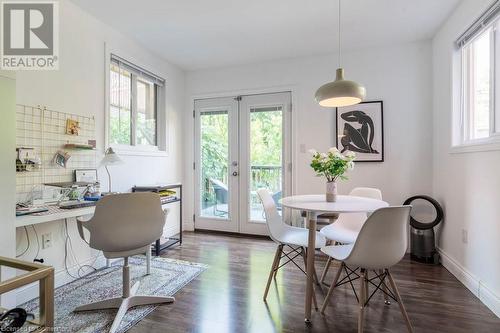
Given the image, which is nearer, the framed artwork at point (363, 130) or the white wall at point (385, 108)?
the white wall at point (385, 108)

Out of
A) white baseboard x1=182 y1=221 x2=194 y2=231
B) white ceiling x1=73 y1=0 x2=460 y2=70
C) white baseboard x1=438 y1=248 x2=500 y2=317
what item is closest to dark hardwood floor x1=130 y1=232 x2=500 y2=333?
white baseboard x1=438 y1=248 x2=500 y2=317

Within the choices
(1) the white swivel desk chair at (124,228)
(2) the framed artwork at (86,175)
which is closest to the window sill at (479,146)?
(1) the white swivel desk chair at (124,228)

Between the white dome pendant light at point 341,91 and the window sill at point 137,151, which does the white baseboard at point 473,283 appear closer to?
the white dome pendant light at point 341,91

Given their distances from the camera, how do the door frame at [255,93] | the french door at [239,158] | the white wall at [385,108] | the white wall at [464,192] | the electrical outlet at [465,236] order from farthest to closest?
the french door at [239,158]
the door frame at [255,93]
the white wall at [385,108]
the electrical outlet at [465,236]
the white wall at [464,192]

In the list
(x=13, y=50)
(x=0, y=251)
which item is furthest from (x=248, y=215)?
(x=13, y=50)

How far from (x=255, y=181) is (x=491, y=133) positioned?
263 centimetres

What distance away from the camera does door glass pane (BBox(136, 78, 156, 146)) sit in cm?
345

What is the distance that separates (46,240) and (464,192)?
12.2 feet

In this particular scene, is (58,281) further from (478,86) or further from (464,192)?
(478,86)

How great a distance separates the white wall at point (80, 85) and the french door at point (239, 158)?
90 centimetres

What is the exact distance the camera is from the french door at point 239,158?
12.4ft

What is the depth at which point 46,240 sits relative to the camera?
2.24 metres

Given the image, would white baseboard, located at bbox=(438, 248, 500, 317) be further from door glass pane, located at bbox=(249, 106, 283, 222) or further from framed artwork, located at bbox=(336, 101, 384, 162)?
door glass pane, located at bbox=(249, 106, 283, 222)

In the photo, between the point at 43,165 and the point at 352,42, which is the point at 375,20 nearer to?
the point at 352,42
